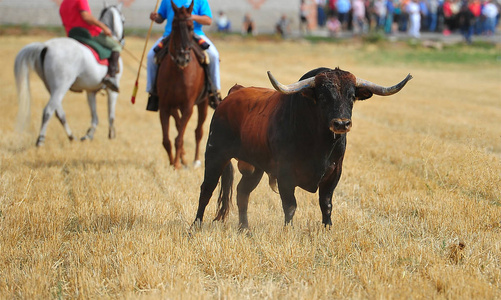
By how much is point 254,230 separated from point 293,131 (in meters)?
1.15

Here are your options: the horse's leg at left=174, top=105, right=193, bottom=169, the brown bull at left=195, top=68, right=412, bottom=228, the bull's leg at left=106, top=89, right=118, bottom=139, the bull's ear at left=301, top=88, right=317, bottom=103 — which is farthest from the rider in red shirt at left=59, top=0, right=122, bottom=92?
the bull's ear at left=301, top=88, right=317, bottom=103

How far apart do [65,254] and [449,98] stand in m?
16.2

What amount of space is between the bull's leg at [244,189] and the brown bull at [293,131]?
5.9 inches

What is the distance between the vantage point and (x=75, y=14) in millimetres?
12867

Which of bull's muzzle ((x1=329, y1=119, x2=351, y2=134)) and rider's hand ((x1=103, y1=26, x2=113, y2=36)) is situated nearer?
bull's muzzle ((x1=329, y1=119, x2=351, y2=134))

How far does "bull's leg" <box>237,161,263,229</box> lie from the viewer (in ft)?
21.8

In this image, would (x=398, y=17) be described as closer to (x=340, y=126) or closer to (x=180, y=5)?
(x=180, y=5)

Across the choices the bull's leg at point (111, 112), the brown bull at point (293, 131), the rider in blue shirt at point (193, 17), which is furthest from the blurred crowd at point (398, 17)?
the brown bull at point (293, 131)

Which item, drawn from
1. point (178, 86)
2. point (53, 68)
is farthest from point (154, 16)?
point (53, 68)

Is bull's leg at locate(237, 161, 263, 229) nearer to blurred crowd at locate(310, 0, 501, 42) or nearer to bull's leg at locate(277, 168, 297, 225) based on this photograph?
bull's leg at locate(277, 168, 297, 225)

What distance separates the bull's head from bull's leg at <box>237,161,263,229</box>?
1.29 metres

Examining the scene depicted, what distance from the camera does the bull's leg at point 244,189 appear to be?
6652 mm

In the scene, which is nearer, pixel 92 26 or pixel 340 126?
pixel 340 126

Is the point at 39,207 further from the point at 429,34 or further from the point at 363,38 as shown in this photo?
the point at 429,34
